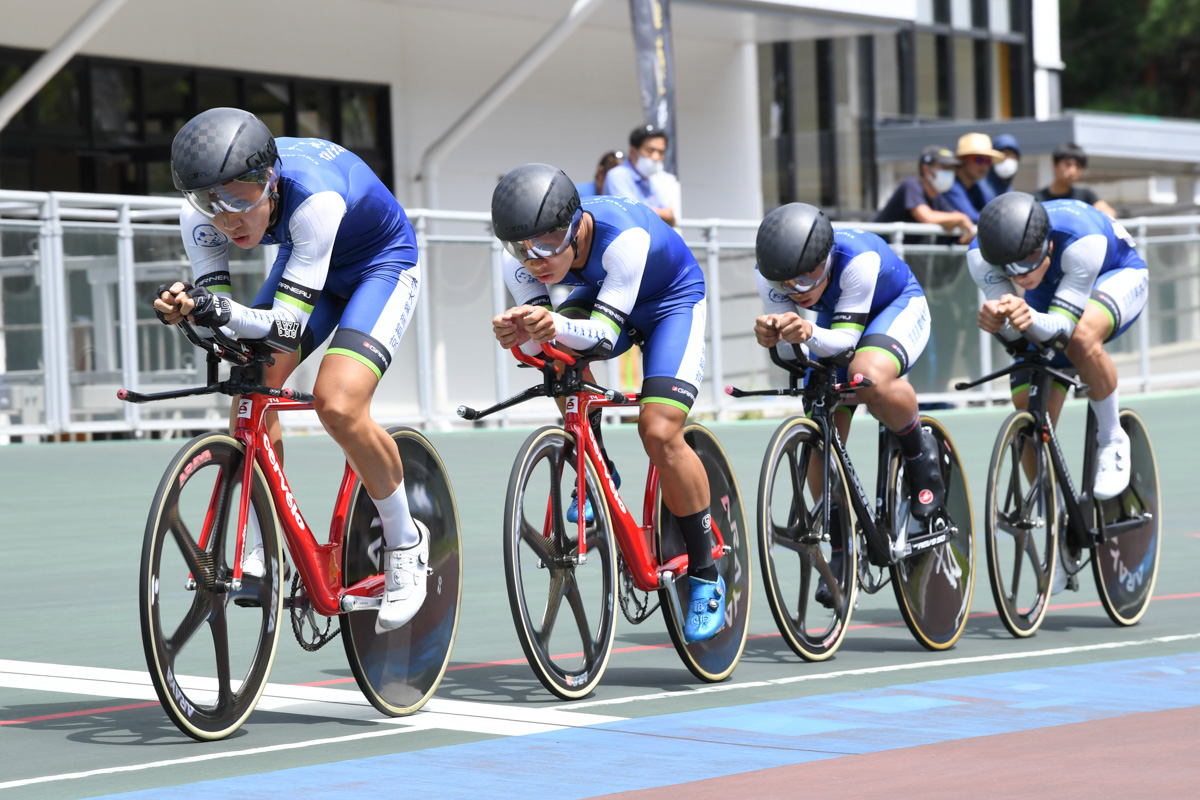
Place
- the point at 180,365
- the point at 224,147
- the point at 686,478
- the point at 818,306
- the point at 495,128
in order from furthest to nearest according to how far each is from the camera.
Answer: the point at 495,128 < the point at 180,365 < the point at 818,306 < the point at 686,478 < the point at 224,147

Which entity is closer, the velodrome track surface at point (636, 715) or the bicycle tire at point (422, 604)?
the velodrome track surface at point (636, 715)

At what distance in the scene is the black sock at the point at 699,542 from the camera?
20.2ft

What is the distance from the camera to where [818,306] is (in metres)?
6.93

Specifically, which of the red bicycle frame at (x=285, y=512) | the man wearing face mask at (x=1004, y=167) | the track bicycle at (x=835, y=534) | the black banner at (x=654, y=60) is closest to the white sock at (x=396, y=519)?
the red bicycle frame at (x=285, y=512)

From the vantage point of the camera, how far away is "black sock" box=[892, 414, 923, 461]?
6922 mm

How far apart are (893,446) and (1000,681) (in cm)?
116

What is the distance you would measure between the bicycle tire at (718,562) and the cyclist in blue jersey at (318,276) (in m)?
0.98

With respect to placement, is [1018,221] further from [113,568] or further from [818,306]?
[113,568]

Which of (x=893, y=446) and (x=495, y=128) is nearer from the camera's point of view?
(x=893, y=446)

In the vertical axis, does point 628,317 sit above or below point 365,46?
below

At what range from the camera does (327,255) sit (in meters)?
5.11

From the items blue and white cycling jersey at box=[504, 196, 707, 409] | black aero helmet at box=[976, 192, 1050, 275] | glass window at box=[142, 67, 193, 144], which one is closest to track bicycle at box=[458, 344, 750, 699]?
blue and white cycling jersey at box=[504, 196, 707, 409]

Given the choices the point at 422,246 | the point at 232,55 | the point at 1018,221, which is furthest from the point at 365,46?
the point at 1018,221

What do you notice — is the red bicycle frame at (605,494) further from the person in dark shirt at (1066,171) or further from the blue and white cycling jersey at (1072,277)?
the person in dark shirt at (1066,171)
